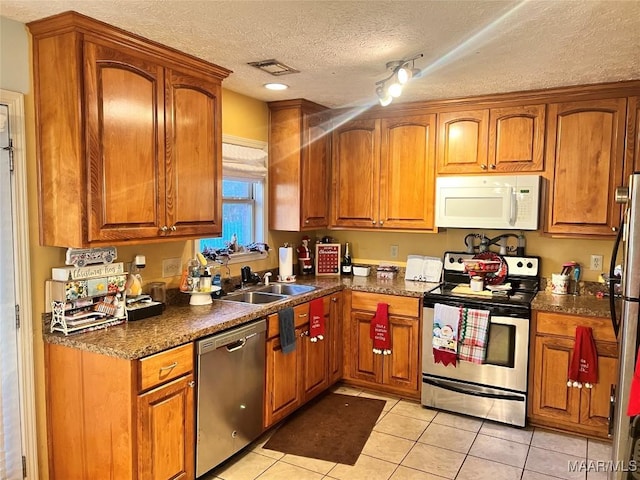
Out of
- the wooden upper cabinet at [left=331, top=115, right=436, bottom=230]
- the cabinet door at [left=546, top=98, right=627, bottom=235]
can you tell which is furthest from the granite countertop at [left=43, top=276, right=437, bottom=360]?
the cabinet door at [left=546, top=98, right=627, bottom=235]

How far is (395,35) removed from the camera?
2338 millimetres

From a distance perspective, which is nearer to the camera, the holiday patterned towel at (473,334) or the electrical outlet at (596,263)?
the holiday patterned towel at (473,334)

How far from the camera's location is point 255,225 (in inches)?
157

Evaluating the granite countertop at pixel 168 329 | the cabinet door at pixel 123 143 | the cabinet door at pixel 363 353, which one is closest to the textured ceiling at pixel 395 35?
the cabinet door at pixel 123 143

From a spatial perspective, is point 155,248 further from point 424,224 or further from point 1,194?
point 424,224

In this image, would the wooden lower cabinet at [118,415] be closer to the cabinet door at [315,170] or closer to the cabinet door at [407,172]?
the cabinet door at [315,170]

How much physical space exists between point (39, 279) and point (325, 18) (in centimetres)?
182

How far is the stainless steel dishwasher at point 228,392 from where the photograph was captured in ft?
8.42

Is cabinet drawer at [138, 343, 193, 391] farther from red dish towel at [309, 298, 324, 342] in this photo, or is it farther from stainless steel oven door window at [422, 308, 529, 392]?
stainless steel oven door window at [422, 308, 529, 392]

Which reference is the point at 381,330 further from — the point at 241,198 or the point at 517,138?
the point at 517,138

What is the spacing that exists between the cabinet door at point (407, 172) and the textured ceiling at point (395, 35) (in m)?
0.73

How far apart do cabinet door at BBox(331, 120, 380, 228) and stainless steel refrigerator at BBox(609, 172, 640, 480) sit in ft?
6.78

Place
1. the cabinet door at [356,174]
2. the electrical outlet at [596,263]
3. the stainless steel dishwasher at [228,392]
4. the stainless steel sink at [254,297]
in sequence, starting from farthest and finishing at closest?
the cabinet door at [356,174]
the electrical outlet at [596,263]
the stainless steel sink at [254,297]
the stainless steel dishwasher at [228,392]

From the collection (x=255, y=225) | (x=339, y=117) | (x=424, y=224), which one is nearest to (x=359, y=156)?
(x=339, y=117)
